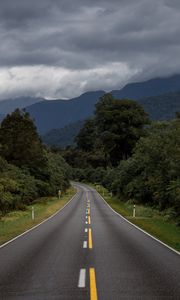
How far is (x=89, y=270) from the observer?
11.3 metres

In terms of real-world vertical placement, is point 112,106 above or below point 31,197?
above

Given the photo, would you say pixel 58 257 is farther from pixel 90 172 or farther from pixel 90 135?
pixel 90 135

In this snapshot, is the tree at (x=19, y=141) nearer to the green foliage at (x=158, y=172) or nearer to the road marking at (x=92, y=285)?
the green foliage at (x=158, y=172)

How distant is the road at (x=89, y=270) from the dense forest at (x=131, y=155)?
1331 centimetres

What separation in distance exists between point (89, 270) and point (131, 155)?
87.0m

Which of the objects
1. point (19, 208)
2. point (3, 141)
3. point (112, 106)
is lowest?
point (19, 208)

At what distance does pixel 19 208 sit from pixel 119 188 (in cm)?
2054

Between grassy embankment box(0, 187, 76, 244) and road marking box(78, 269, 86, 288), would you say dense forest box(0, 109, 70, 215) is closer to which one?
grassy embankment box(0, 187, 76, 244)

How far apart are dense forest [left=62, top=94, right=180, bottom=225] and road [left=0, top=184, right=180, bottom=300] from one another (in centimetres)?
1331

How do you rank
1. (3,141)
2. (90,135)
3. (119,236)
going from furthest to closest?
1. (90,135)
2. (3,141)
3. (119,236)

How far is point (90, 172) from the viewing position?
135875mm

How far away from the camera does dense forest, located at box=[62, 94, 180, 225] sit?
39175mm

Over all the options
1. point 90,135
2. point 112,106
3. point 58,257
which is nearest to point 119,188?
point 112,106

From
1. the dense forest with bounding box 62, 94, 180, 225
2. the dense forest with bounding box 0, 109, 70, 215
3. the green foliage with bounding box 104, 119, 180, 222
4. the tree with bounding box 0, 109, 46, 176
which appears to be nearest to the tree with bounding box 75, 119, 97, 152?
the dense forest with bounding box 62, 94, 180, 225
